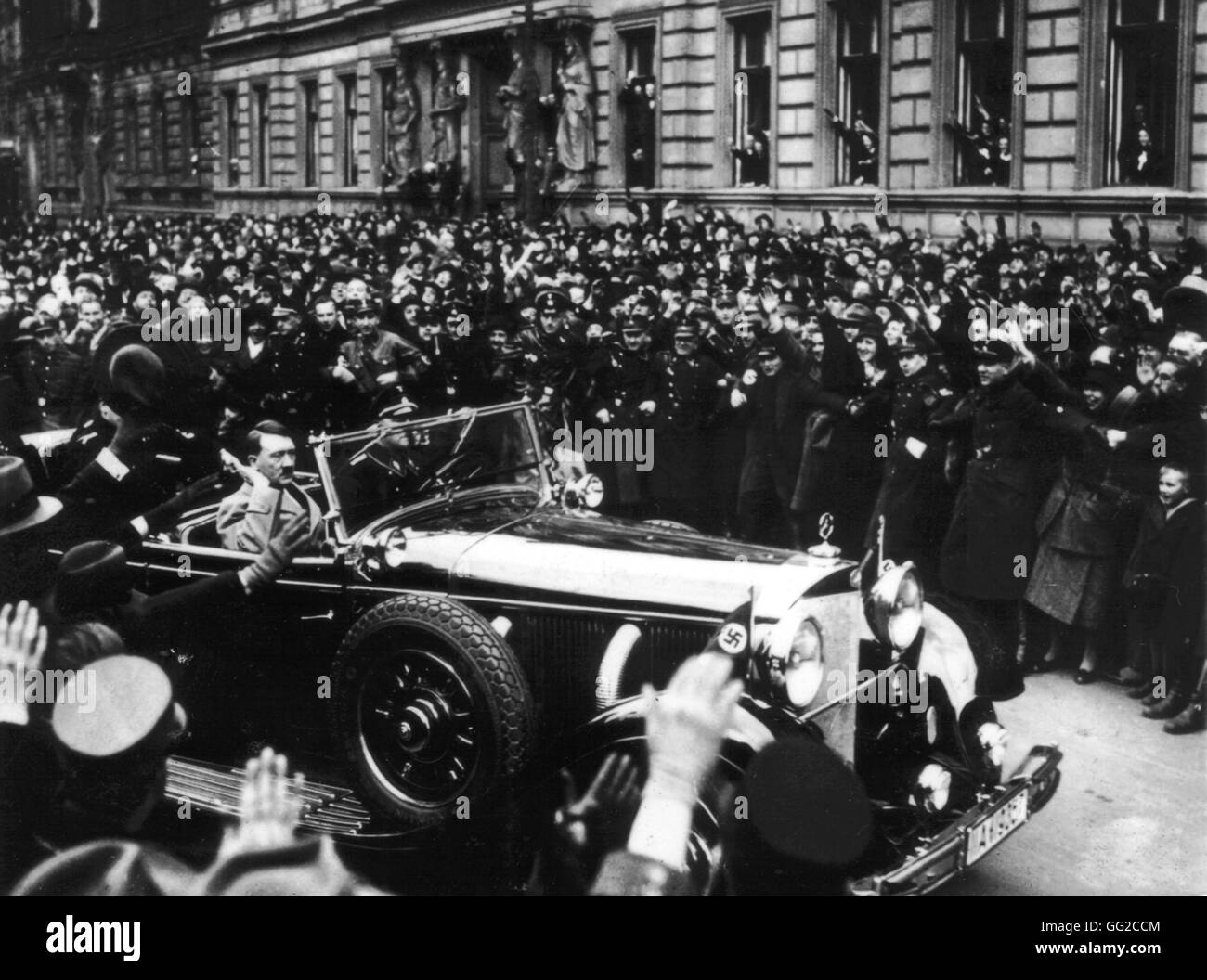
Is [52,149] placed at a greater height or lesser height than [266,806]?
greater

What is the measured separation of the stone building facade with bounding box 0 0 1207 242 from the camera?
20.4ft

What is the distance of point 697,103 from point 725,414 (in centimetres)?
167

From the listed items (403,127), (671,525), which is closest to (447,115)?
(403,127)

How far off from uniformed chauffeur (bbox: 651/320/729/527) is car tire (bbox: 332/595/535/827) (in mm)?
1312

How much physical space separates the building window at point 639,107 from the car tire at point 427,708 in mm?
3317

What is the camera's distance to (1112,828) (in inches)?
172

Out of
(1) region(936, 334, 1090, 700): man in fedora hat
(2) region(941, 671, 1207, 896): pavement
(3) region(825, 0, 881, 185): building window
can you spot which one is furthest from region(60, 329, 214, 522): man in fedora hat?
(3) region(825, 0, 881, 185): building window

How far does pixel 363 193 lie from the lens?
691cm

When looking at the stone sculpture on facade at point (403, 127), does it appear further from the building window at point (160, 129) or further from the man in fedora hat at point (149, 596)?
the man in fedora hat at point (149, 596)

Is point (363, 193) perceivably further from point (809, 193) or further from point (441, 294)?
point (809, 193)

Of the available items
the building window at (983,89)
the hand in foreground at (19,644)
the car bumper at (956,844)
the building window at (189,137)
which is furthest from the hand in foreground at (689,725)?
the building window at (189,137)

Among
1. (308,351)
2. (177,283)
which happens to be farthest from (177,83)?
(308,351)

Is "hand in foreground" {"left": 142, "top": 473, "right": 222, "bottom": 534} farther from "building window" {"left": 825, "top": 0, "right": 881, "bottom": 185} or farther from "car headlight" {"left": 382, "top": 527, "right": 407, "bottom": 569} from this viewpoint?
"building window" {"left": 825, "top": 0, "right": 881, "bottom": 185}

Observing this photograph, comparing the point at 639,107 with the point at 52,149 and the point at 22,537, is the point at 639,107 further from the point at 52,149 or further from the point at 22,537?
the point at 22,537
